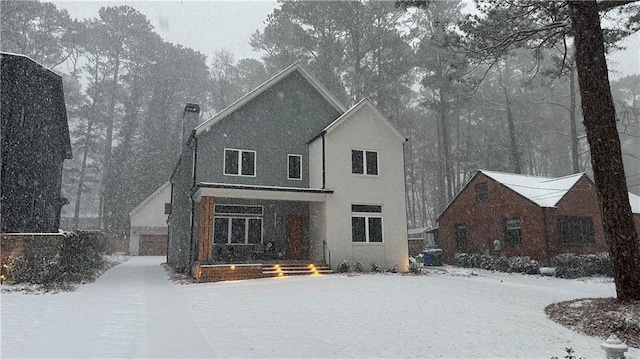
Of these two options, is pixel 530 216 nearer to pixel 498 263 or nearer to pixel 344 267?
pixel 498 263

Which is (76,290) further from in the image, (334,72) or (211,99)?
(211,99)

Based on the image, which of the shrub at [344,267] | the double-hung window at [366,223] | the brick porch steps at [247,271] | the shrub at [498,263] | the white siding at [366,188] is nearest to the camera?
the brick porch steps at [247,271]

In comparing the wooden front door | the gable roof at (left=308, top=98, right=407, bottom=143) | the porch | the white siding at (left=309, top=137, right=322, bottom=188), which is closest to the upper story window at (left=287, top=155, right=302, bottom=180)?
the white siding at (left=309, top=137, right=322, bottom=188)

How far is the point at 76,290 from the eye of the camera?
35.4 ft

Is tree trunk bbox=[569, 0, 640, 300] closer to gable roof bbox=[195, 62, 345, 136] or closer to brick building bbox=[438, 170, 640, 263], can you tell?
gable roof bbox=[195, 62, 345, 136]

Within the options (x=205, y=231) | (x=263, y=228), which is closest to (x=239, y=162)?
(x=263, y=228)

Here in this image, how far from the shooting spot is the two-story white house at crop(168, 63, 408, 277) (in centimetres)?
1627

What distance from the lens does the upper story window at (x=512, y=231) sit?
20562 millimetres

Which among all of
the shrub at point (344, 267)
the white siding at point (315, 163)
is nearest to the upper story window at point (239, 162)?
the white siding at point (315, 163)

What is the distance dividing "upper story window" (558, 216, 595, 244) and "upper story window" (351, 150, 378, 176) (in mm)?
9978

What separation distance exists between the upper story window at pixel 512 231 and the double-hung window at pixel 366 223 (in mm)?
8483

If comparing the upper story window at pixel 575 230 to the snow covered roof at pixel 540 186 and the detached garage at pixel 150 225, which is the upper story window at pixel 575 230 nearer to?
the snow covered roof at pixel 540 186

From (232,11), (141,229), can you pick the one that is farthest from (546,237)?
(232,11)

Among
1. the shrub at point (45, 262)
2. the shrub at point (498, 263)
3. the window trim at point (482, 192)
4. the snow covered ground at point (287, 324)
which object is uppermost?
the window trim at point (482, 192)
